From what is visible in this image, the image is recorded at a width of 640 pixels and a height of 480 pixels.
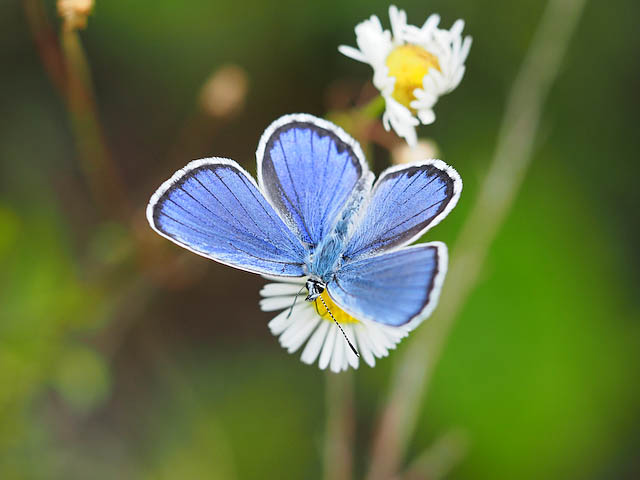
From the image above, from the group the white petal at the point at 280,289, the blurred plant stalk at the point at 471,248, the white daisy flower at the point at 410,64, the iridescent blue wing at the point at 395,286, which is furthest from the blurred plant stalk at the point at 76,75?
the blurred plant stalk at the point at 471,248

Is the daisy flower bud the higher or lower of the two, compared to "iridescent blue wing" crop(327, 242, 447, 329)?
higher

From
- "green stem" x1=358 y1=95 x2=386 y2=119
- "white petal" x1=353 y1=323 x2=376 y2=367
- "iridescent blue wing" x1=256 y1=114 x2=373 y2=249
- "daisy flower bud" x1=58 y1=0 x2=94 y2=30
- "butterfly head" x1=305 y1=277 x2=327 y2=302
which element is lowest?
"white petal" x1=353 y1=323 x2=376 y2=367

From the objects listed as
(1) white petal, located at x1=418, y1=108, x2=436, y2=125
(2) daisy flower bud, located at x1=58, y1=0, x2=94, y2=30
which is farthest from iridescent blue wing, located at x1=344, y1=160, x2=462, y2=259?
(2) daisy flower bud, located at x1=58, y1=0, x2=94, y2=30

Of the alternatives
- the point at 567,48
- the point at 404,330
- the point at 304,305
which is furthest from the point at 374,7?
the point at 404,330

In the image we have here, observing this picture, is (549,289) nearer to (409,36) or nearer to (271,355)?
(271,355)

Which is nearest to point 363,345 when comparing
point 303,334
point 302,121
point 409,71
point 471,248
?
point 303,334

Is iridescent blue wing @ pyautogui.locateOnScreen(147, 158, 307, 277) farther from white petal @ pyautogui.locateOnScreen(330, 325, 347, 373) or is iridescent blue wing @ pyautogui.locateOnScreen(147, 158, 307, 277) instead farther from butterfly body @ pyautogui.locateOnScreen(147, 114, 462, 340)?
white petal @ pyautogui.locateOnScreen(330, 325, 347, 373)
